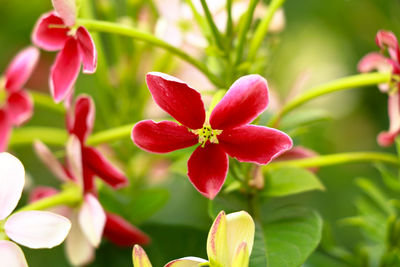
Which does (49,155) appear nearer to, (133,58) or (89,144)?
(89,144)

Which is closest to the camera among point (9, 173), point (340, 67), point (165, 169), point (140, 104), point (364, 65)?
point (9, 173)

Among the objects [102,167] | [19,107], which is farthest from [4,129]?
[102,167]

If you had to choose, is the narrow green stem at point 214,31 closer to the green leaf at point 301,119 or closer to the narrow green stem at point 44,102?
the green leaf at point 301,119

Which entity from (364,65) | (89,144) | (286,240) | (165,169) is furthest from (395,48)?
(165,169)

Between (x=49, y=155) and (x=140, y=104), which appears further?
(x=140, y=104)

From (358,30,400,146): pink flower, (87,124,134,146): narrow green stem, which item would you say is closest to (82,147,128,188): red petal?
(87,124,134,146): narrow green stem
